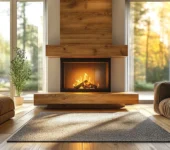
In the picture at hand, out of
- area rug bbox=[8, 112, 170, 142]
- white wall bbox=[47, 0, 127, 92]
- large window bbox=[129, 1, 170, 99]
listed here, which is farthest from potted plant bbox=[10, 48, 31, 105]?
large window bbox=[129, 1, 170, 99]

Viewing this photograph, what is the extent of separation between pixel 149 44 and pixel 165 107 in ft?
8.11

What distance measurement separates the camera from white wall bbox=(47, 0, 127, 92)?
579cm

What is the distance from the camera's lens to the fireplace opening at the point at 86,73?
5680mm

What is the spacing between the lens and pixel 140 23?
20.5 feet

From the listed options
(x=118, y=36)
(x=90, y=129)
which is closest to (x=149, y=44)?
(x=118, y=36)

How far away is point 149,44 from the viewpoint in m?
6.24

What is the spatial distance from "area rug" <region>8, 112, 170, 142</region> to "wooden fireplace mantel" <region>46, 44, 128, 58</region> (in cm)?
153

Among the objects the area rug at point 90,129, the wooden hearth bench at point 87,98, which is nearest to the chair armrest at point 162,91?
the area rug at point 90,129

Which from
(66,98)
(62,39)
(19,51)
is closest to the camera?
(66,98)

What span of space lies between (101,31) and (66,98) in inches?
59.0

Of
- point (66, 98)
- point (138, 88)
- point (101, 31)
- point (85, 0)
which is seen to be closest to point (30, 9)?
point (85, 0)

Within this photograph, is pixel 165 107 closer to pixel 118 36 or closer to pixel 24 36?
pixel 118 36

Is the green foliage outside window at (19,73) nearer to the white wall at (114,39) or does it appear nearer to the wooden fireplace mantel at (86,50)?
the white wall at (114,39)

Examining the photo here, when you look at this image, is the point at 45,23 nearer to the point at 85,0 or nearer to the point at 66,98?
the point at 85,0
